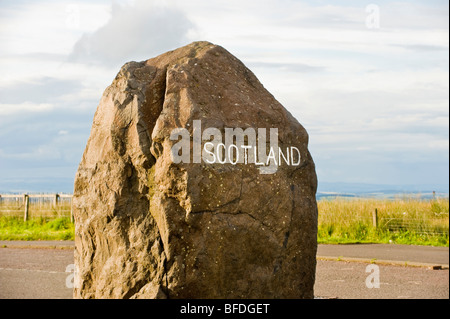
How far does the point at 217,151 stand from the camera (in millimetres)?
5754

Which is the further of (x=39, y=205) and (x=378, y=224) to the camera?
(x=39, y=205)

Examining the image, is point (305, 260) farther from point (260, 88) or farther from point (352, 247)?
point (352, 247)

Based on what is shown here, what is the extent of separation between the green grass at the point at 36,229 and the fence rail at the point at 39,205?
0.37 metres

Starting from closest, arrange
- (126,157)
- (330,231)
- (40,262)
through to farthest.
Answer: (126,157), (40,262), (330,231)

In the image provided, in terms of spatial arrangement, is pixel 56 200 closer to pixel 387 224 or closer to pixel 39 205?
pixel 39 205

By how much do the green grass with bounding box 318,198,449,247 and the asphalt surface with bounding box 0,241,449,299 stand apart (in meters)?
1.18

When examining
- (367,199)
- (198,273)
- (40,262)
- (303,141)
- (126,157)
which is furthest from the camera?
(367,199)

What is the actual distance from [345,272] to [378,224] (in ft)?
20.1

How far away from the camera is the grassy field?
16266 millimetres

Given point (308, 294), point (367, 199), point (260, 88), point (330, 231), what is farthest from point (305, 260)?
point (367, 199)

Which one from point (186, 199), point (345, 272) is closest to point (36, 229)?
point (345, 272)

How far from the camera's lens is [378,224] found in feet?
55.7

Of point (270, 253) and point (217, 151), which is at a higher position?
point (217, 151)
